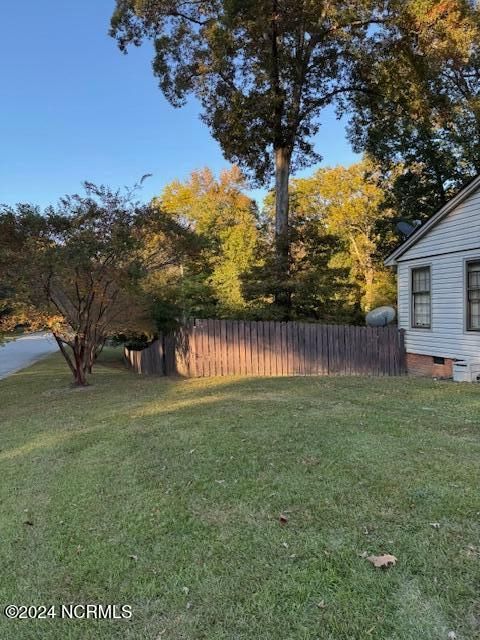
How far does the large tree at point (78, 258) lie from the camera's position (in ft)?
32.4

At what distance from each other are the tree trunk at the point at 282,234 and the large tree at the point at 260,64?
3 cm

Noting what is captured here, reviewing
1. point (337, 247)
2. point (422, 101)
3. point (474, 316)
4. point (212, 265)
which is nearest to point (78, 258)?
point (474, 316)

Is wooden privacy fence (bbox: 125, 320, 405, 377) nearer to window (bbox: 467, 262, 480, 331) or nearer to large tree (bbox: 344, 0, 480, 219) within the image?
window (bbox: 467, 262, 480, 331)

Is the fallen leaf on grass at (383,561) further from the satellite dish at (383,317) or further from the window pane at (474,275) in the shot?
the satellite dish at (383,317)

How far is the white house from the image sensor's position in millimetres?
10516

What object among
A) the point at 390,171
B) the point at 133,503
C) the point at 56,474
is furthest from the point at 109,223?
the point at 390,171

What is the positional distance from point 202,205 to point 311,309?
2101 cm

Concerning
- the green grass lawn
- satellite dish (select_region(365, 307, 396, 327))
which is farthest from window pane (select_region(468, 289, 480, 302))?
the green grass lawn

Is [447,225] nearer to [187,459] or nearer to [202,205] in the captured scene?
[187,459]

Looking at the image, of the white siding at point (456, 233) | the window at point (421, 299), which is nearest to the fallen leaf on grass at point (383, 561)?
the white siding at point (456, 233)

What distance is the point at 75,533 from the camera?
3.23 metres

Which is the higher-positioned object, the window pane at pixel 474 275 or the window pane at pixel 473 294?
the window pane at pixel 474 275

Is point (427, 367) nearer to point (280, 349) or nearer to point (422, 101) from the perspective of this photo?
point (280, 349)

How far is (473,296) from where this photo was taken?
10.6m
